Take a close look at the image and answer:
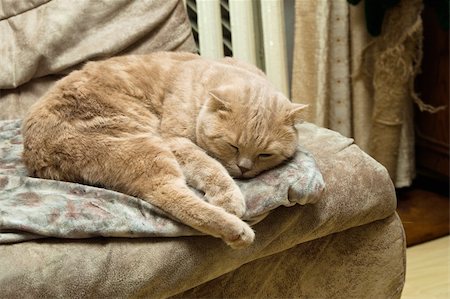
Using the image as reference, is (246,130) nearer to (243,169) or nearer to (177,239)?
(243,169)

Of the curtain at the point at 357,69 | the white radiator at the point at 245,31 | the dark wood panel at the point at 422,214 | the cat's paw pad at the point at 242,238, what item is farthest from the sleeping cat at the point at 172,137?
the dark wood panel at the point at 422,214

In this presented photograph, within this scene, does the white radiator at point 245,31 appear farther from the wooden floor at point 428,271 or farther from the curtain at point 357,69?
the wooden floor at point 428,271

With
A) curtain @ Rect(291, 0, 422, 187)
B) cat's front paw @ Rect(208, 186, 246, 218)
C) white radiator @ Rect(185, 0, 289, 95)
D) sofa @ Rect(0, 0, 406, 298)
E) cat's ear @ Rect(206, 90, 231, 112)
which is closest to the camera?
sofa @ Rect(0, 0, 406, 298)

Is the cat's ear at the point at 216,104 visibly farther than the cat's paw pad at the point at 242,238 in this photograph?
Yes

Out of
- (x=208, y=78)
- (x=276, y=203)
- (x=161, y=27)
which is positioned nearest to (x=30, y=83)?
(x=161, y=27)

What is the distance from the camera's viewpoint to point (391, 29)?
252 cm

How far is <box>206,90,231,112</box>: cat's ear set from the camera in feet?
5.02

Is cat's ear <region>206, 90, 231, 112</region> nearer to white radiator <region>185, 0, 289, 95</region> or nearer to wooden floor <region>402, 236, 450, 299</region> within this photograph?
white radiator <region>185, 0, 289, 95</region>

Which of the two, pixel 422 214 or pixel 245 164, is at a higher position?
pixel 245 164

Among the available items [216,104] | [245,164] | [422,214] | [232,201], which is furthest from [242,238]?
[422,214]

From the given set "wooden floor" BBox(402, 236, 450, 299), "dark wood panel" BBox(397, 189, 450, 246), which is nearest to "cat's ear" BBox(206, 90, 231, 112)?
"wooden floor" BBox(402, 236, 450, 299)

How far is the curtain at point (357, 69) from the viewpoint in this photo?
2.50 metres

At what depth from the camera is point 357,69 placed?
259 centimetres

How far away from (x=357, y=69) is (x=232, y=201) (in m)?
1.33
